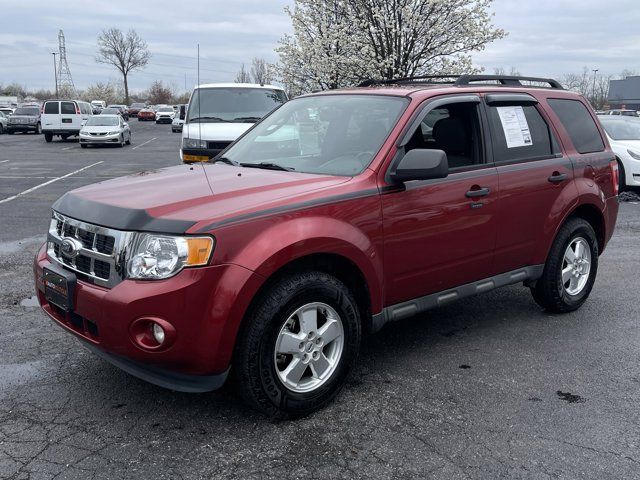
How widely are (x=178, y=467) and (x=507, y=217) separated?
281cm

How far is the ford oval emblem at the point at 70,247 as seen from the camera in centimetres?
341

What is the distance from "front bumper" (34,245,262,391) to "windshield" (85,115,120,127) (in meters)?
27.1

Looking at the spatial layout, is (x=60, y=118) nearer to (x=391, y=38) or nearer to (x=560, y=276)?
(x=391, y=38)

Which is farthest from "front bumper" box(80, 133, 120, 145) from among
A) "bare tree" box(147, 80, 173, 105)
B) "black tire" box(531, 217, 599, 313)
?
"bare tree" box(147, 80, 173, 105)

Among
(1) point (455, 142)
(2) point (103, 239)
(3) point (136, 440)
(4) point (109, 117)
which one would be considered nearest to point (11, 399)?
(3) point (136, 440)

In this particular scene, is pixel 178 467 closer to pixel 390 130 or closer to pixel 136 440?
pixel 136 440

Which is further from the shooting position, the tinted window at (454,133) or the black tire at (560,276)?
the black tire at (560,276)

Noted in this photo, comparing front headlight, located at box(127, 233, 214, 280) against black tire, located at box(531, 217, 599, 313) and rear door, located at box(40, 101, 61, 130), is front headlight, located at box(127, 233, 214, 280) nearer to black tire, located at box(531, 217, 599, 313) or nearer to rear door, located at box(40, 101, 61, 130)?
black tire, located at box(531, 217, 599, 313)

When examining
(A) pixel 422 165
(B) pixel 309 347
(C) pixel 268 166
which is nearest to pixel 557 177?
(A) pixel 422 165

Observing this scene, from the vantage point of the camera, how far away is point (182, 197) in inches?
133

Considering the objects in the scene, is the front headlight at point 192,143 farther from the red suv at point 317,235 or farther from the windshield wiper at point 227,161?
the windshield wiper at point 227,161

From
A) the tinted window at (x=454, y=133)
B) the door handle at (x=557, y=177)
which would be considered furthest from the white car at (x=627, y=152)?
the tinted window at (x=454, y=133)

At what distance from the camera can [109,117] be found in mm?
29000

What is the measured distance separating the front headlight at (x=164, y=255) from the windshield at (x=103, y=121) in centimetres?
2722
